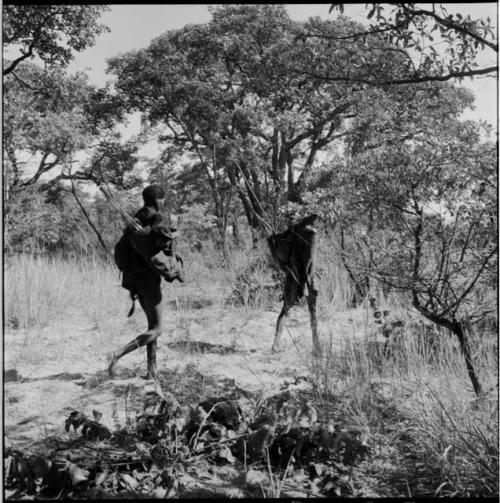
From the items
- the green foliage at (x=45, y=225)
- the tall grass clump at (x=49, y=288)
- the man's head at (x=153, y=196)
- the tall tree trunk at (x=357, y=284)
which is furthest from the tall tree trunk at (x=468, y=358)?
the green foliage at (x=45, y=225)

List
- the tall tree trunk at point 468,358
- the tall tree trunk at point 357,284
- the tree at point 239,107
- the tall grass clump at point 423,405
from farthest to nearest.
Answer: the tall tree trunk at point 357,284 < the tree at point 239,107 < the tall tree trunk at point 468,358 < the tall grass clump at point 423,405

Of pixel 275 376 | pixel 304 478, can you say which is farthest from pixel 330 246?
pixel 304 478

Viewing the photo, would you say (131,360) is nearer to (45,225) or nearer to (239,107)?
(45,225)

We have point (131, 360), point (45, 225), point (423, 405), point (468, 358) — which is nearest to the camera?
point (423, 405)

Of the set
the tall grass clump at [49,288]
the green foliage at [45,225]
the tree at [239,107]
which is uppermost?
the tree at [239,107]

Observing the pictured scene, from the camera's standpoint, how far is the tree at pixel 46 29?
3.32m

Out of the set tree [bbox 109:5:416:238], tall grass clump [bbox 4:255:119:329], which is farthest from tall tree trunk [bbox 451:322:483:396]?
tall grass clump [bbox 4:255:119:329]

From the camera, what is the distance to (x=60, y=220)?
411cm

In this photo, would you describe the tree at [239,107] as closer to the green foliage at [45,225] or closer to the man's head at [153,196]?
the man's head at [153,196]

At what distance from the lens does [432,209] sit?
330 cm

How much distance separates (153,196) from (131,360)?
1237 mm

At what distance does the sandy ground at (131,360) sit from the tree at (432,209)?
1.86 ft

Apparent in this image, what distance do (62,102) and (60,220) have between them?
35.7 inches

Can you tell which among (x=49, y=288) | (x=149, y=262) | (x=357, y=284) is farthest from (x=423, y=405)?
(x=49, y=288)
